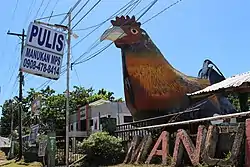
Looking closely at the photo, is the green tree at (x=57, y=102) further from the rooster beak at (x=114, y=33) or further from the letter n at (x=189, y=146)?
the letter n at (x=189, y=146)

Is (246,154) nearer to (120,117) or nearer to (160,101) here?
(160,101)

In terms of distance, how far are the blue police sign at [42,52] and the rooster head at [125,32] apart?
692 centimetres

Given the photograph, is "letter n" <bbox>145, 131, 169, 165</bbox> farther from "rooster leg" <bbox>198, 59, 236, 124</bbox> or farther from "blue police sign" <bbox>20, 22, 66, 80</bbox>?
"rooster leg" <bbox>198, 59, 236, 124</bbox>

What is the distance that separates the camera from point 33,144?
2891cm

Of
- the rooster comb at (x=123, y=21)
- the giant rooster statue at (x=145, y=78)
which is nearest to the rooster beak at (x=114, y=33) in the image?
the giant rooster statue at (x=145, y=78)

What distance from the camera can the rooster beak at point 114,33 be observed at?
69.3 feet

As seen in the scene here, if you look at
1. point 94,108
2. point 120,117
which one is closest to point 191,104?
point 120,117

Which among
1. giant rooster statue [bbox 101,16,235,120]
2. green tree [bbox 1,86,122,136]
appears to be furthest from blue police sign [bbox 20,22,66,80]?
green tree [bbox 1,86,122,136]

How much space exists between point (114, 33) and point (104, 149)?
287 inches

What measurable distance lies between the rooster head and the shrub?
6509 mm

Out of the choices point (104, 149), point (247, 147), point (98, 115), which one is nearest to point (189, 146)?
point (247, 147)

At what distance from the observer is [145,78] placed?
21.7m

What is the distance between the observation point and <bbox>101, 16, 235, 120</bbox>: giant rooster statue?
21.5 metres

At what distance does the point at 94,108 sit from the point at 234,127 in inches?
1093
